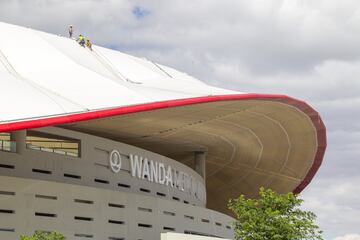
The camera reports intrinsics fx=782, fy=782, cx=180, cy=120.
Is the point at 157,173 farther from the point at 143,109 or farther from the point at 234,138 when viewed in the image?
the point at 143,109

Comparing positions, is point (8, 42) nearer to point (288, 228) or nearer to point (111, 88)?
point (111, 88)

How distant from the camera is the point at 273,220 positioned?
117 ft

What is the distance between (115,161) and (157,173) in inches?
217

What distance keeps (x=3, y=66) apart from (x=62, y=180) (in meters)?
6.90

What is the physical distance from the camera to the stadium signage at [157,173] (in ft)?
147

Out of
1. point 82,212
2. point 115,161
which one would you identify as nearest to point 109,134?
point 115,161

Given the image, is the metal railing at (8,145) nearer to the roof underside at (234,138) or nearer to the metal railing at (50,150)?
the metal railing at (50,150)

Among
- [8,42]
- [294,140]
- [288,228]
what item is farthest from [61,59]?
[294,140]

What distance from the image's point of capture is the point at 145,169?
47.9 metres

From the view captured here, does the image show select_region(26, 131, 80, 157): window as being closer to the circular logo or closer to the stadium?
the stadium

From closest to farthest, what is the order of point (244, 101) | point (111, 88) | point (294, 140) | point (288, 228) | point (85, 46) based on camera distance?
point (288, 228)
point (111, 88)
point (244, 101)
point (85, 46)
point (294, 140)

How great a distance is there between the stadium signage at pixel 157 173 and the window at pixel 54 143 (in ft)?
7.93

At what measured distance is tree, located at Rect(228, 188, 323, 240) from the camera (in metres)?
35.4

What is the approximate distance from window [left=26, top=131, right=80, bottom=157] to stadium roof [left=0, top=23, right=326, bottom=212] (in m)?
1.05
